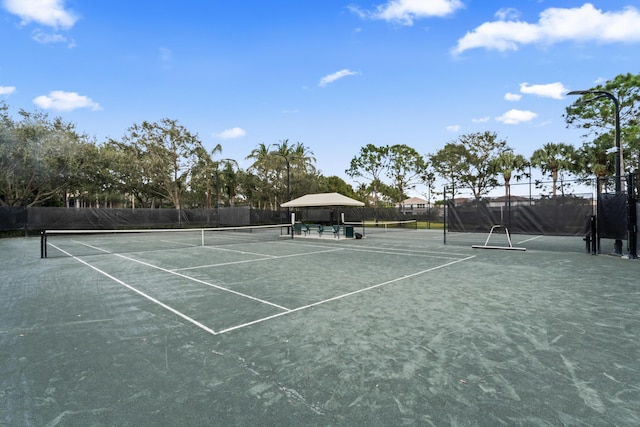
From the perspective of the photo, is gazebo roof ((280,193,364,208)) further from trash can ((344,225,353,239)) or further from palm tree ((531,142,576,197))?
palm tree ((531,142,576,197))

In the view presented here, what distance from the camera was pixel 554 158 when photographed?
3400 cm

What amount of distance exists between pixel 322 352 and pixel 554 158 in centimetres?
4033

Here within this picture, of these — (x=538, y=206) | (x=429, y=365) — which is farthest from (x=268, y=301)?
(x=538, y=206)

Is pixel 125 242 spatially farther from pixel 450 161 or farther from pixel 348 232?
pixel 450 161

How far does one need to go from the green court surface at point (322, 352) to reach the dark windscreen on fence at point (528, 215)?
19.8 ft

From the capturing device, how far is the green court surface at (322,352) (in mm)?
2518

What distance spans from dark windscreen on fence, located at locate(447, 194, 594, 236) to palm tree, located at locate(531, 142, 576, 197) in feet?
85.9

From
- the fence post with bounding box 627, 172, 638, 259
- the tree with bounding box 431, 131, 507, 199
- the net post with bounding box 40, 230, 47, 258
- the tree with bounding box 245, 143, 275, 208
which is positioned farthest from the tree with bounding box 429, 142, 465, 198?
the net post with bounding box 40, 230, 47, 258

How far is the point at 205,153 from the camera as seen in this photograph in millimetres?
35844

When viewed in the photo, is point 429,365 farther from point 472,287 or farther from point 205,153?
point 205,153

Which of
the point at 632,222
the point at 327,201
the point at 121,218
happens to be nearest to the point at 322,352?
the point at 632,222

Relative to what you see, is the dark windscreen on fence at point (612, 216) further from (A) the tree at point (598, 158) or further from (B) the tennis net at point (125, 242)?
(A) the tree at point (598, 158)

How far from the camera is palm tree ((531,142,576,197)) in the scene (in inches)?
1305

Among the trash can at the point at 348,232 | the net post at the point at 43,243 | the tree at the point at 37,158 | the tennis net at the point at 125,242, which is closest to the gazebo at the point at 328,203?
the trash can at the point at 348,232
